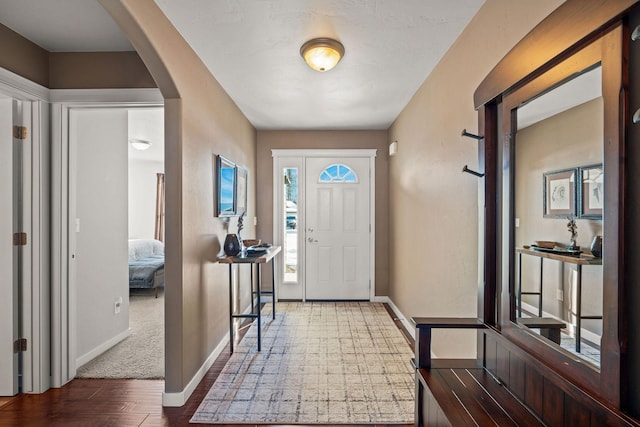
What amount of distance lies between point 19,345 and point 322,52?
2901 millimetres

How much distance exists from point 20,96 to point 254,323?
2830 millimetres

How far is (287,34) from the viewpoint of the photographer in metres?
2.23

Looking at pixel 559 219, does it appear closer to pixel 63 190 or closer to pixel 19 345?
pixel 63 190

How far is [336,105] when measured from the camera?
146 inches

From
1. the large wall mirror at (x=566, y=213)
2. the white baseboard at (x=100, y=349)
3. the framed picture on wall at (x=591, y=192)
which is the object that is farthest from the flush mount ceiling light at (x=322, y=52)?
the white baseboard at (x=100, y=349)

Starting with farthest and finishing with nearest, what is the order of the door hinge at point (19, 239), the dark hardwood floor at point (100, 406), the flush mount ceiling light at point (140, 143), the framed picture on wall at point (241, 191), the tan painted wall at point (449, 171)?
the flush mount ceiling light at point (140, 143) < the framed picture on wall at point (241, 191) < the door hinge at point (19, 239) < the dark hardwood floor at point (100, 406) < the tan painted wall at point (449, 171)

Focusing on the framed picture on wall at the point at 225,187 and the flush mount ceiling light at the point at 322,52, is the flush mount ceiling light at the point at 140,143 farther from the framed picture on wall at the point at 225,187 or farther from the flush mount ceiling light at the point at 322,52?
the flush mount ceiling light at the point at 322,52

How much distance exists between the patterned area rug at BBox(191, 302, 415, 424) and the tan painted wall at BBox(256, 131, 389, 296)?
1.21m

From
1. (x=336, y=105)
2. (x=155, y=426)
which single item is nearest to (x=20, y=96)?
(x=155, y=426)

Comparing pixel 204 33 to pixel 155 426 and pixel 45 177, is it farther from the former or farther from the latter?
pixel 155 426

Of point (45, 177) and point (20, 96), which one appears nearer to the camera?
point (20, 96)

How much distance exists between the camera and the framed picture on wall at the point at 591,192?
3.26 ft

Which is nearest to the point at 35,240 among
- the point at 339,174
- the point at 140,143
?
the point at 140,143

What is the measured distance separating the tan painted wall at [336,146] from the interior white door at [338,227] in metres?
0.17
